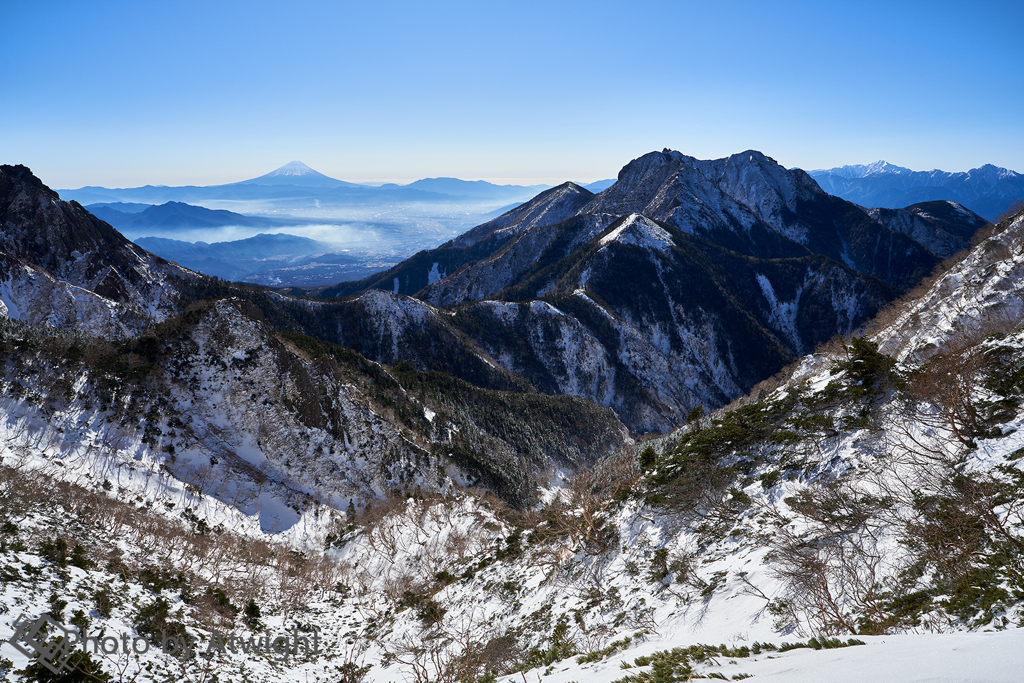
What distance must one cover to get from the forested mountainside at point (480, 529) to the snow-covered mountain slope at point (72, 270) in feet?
88.3

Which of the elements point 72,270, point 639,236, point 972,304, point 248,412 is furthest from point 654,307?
point 72,270

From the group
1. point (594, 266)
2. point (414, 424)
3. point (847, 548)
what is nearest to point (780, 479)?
point (847, 548)

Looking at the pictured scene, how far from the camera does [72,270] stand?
259 feet

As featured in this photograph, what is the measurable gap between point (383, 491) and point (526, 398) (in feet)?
123

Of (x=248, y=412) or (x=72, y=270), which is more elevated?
(x=72, y=270)

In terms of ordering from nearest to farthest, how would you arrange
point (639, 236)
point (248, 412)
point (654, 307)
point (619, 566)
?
point (619, 566) < point (248, 412) < point (654, 307) < point (639, 236)

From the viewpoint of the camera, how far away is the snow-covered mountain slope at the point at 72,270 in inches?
2476

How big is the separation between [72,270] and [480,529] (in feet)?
300

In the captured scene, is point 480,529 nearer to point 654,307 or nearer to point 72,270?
point 72,270

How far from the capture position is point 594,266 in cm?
12669

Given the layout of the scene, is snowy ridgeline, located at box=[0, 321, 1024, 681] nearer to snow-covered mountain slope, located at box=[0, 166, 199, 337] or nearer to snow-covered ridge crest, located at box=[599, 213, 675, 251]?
snow-covered mountain slope, located at box=[0, 166, 199, 337]

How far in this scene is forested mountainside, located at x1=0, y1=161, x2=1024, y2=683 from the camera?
13586 mm

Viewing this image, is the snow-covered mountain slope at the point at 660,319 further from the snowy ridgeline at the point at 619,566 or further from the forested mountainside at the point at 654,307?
the snowy ridgeline at the point at 619,566

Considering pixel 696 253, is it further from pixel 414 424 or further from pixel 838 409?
pixel 838 409
